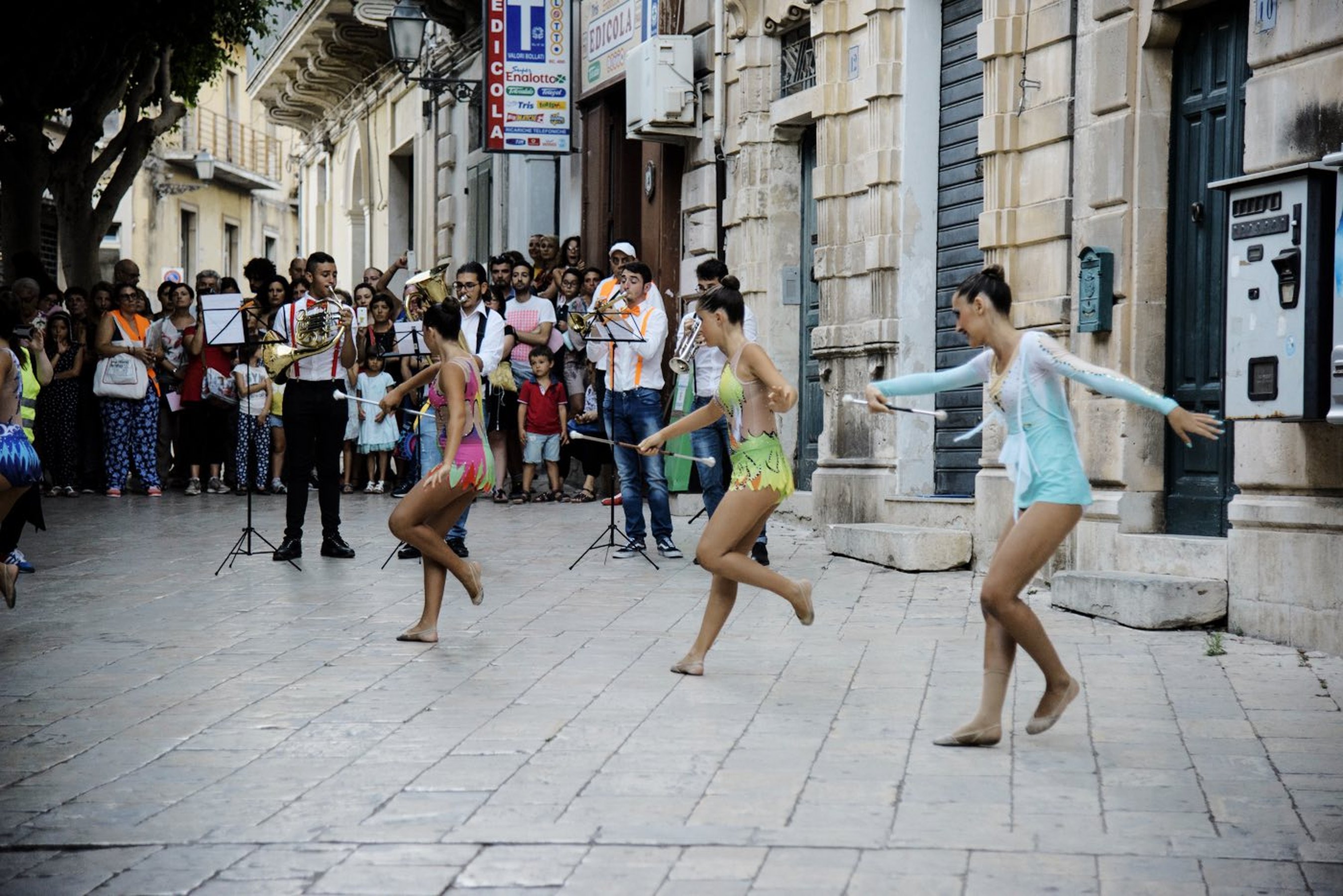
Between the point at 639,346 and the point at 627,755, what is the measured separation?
Answer: 651 centimetres

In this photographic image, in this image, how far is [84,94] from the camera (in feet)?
80.5

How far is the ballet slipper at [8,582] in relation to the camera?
9539mm

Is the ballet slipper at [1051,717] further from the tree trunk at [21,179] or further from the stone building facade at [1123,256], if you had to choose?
the tree trunk at [21,179]

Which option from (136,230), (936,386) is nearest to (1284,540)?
(936,386)

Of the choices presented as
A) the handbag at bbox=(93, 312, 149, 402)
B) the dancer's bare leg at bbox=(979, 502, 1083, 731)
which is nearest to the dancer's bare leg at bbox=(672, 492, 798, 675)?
the dancer's bare leg at bbox=(979, 502, 1083, 731)

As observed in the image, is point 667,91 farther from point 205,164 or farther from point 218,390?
point 205,164

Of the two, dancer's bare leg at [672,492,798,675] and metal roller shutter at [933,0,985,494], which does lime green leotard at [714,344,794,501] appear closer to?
dancer's bare leg at [672,492,798,675]

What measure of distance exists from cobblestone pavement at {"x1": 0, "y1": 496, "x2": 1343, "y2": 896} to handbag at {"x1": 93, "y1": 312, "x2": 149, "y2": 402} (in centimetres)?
817

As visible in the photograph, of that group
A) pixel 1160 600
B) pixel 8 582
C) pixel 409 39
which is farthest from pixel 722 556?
pixel 409 39

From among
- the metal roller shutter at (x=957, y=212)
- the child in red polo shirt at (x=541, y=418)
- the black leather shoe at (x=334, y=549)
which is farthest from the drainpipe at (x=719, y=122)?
the black leather shoe at (x=334, y=549)

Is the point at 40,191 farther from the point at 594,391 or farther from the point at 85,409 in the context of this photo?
the point at 594,391

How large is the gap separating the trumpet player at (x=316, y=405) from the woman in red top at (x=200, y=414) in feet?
22.2

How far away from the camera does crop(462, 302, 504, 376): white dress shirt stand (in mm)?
12961

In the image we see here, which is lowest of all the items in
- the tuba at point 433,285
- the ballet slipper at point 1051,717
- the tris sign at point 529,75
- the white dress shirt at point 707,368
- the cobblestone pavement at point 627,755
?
the cobblestone pavement at point 627,755
